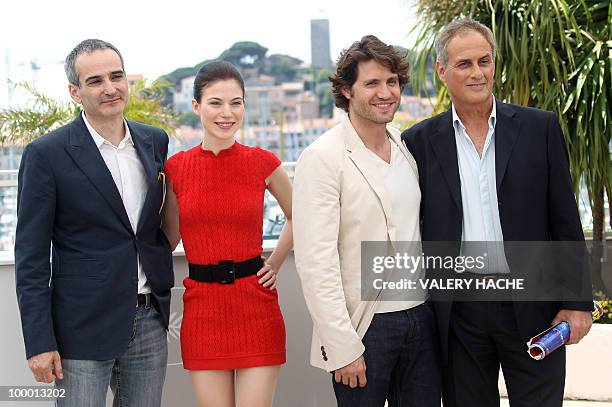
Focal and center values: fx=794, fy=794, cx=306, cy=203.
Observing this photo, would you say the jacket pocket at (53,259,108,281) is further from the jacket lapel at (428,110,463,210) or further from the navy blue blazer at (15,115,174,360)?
the jacket lapel at (428,110,463,210)

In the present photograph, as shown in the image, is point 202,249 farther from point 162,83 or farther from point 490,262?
point 162,83

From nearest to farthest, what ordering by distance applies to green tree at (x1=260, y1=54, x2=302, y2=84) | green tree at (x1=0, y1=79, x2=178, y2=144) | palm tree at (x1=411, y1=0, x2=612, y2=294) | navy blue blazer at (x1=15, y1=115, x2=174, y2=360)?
navy blue blazer at (x1=15, y1=115, x2=174, y2=360) < palm tree at (x1=411, y1=0, x2=612, y2=294) < green tree at (x1=0, y1=79, x2=178, y2=144) < green tree at (x1=260, y1=54, x2=302, y2=84)

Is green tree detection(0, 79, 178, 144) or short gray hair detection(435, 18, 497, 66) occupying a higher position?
green tree detection(0, 79, 178, 144)

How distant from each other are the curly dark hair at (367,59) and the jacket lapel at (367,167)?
156 mm

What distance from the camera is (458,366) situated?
2.49 meters

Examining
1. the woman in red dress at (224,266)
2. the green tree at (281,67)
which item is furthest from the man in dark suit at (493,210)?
the green tree at (281,67)

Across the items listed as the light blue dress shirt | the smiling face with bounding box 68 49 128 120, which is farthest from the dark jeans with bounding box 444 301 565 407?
the smiling face with bounding box 68 49 128 120

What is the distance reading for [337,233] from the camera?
7.64ft

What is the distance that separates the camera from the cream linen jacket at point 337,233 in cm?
230

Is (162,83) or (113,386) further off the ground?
(162,83)

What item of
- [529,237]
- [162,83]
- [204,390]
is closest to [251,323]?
[204,390]

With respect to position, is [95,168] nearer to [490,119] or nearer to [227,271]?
[227,271]

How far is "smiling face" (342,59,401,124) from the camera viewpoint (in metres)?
2.38

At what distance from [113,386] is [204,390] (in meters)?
0.29
